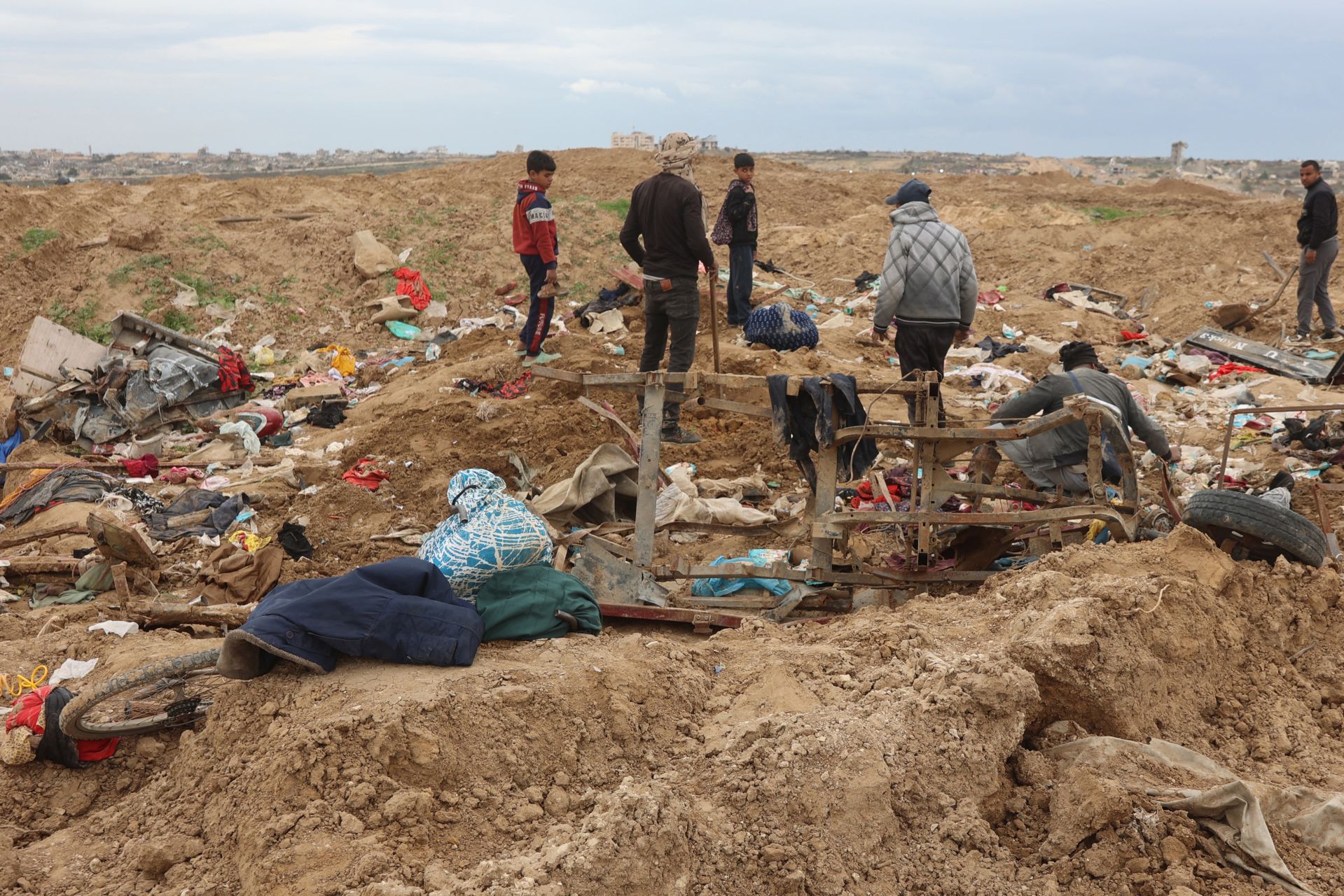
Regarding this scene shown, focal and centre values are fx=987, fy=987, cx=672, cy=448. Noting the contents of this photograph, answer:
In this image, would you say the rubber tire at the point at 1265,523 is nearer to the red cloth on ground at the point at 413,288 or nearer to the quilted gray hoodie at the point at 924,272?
the quilted gray hoodie at the point at 924,272

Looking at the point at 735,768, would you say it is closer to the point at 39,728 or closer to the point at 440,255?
the point at 39,728

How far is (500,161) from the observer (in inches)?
713

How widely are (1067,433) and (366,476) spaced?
4827 millimetres

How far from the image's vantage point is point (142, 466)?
24.7 feet

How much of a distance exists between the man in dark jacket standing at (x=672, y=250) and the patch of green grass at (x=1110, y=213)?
38.4 ft

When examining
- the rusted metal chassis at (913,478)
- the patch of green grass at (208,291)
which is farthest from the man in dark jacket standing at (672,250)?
the patch of green grass at (208,291)

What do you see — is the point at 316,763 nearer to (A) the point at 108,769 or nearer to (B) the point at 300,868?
(B) the point at 300,868

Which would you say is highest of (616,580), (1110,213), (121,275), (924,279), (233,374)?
(1110,213)

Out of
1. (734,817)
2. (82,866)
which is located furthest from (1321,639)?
(82,866)

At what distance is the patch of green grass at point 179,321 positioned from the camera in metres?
11.5

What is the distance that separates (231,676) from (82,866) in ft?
2.16

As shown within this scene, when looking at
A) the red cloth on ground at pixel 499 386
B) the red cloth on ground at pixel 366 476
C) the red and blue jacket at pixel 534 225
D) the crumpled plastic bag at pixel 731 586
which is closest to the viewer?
the crumpled plastic bag at pixel 731 586

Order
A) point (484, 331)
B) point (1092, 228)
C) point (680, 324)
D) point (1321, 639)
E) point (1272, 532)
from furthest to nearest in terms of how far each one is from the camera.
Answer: point (1092, 228), point (484, 331), point (680, 324), point (1272, 532), point (1321, 639)

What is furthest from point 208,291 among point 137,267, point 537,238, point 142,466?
point 537,238
